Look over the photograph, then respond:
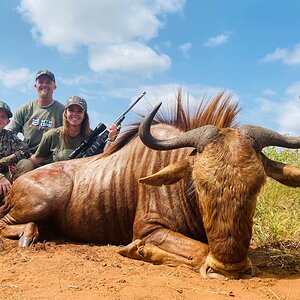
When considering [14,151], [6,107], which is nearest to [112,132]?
[14,151]

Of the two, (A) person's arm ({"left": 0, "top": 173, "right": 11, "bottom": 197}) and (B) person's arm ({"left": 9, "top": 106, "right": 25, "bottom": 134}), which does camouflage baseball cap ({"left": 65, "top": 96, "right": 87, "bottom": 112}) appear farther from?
(B) person's arm ({"left": 9, "top": 106, "right": 25, "bottom": 134})

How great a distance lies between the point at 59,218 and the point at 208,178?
2837mm

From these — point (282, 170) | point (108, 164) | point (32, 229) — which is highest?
point (282, 170)

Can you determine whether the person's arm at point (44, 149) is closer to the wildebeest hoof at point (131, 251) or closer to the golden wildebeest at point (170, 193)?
the golden wildebeest at point (170, 193)

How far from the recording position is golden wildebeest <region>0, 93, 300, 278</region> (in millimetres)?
3707

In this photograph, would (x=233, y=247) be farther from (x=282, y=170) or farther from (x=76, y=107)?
(x=76, y=107)

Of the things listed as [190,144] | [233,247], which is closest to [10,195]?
[190,144]

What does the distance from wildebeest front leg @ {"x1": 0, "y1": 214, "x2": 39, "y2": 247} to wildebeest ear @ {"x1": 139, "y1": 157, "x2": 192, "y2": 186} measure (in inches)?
81.5

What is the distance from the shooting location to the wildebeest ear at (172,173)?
4238 mm

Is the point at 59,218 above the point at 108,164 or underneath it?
underneath

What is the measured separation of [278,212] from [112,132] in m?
3.38

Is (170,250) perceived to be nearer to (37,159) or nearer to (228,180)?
(228,180)

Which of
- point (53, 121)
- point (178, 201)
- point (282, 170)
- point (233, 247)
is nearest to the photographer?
point (233, 247)

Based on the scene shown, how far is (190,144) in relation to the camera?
4293 millimetres
